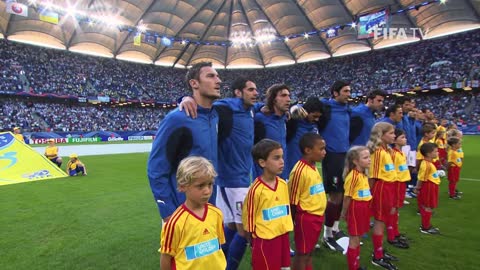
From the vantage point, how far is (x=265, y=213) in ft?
8.96

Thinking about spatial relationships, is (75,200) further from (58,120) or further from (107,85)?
(107,85)

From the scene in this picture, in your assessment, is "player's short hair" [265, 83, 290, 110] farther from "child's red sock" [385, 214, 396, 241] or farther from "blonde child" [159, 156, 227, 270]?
"child's red sock" [385, 214, 396, 241]

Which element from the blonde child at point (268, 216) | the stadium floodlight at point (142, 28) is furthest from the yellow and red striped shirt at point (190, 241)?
the stadium floodlight at point (142, 28)

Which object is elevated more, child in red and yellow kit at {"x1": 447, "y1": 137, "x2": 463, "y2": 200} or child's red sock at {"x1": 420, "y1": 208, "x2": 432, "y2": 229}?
child in red and yellow kit at {"x1": 447, "y1": 137, "x2": 463, "y2": 200}

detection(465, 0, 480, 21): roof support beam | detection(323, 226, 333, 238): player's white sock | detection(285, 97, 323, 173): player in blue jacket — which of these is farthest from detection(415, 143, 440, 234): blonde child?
detection(465, 0, 480, 21): roof support beam

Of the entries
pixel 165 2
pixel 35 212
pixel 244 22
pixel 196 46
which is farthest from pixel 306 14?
pixel 35 212

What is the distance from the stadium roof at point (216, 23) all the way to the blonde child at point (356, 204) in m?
29.1

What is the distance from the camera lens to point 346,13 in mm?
33656

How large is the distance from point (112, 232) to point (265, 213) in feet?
11.9

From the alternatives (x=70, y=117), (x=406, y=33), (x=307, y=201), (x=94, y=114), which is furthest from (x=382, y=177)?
(x=94, y=114)

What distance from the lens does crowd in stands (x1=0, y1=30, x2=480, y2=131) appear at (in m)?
35.2

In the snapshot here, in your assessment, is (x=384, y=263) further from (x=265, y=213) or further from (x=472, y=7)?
(x=472, y=7)

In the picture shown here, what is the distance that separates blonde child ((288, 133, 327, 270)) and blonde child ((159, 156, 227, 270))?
1.14m

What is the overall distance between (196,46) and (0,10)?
24531 millimetres
